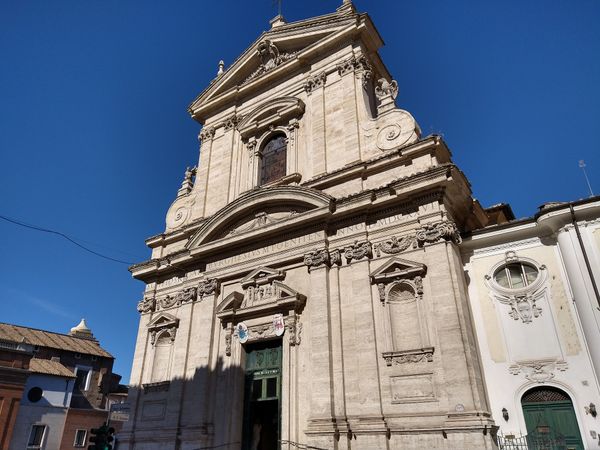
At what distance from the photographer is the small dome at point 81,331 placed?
41.6 meters

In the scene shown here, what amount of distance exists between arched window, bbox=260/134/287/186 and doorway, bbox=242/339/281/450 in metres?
6.87

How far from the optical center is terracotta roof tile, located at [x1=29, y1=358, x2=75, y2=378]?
1208 inches

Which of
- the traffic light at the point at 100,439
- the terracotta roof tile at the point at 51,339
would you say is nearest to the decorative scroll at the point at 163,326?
the traffic light at the point at 100,439

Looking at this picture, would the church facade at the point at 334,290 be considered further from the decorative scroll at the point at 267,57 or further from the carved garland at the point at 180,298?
the decorative scroll at the point at 267,57

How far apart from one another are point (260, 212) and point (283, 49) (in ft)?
29.3

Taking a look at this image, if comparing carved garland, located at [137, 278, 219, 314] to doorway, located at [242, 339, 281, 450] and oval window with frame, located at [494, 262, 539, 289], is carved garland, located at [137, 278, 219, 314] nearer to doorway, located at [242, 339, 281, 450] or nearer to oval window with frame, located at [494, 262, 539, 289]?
doorway, located at [242, 339, 281, 450]

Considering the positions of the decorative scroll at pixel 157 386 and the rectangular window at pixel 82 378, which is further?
the rectangular window at pixel 82 378

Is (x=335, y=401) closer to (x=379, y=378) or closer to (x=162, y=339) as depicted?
(x=379, y=378)

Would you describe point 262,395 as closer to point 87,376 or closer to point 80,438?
point 80,438

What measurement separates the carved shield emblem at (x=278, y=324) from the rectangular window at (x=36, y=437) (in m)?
24.6

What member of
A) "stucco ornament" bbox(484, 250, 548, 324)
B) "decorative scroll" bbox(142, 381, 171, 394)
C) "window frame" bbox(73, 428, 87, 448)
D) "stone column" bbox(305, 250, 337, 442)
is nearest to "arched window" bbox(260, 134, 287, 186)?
"stone column" bbox(305, 250, 337, 442)

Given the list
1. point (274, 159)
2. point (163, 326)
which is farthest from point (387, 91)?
point (163, 326)

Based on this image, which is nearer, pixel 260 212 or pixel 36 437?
pixel 260 212

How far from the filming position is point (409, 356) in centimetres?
1144
